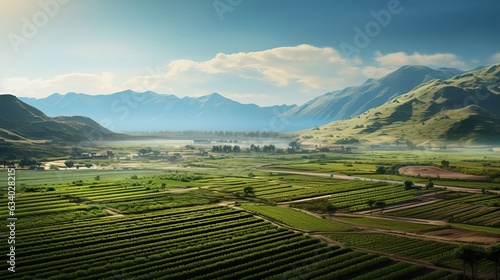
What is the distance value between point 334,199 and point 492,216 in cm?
4061

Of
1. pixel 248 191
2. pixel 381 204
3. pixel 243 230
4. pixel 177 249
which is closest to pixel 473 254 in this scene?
pixel 243 230

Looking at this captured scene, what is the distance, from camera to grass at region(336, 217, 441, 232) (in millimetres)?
82062

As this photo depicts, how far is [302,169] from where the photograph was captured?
19400 centimetres

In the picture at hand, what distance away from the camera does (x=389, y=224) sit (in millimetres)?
86062

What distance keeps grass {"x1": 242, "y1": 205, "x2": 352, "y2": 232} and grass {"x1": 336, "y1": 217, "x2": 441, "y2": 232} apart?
681cm

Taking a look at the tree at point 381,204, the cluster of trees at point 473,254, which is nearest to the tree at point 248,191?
the tree at point 381,204

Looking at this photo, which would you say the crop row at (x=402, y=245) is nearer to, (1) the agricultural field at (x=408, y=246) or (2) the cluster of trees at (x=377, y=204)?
(1) the agricultural field at (x=408, y=246)

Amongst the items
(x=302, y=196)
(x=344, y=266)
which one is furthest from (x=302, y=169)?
(x=344, y=266)

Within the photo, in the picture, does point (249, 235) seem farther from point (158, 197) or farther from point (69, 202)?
point (69, 202)

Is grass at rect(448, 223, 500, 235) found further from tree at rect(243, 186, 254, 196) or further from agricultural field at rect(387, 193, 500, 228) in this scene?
tree at rect(243, 186, 254, 196)

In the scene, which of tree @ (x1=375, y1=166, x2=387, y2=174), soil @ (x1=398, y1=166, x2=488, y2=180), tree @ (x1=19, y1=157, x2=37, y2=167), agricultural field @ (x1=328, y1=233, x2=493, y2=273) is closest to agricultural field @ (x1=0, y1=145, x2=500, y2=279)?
agricultural field @ (x1=328, y1=233, x2=493, y2=273)

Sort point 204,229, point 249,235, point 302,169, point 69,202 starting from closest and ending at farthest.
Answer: point 249,235
point 204,229
point 69,202
point 302,169

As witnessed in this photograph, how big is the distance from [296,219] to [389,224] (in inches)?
834

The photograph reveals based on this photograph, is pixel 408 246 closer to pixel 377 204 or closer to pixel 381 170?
pixel 377 204
